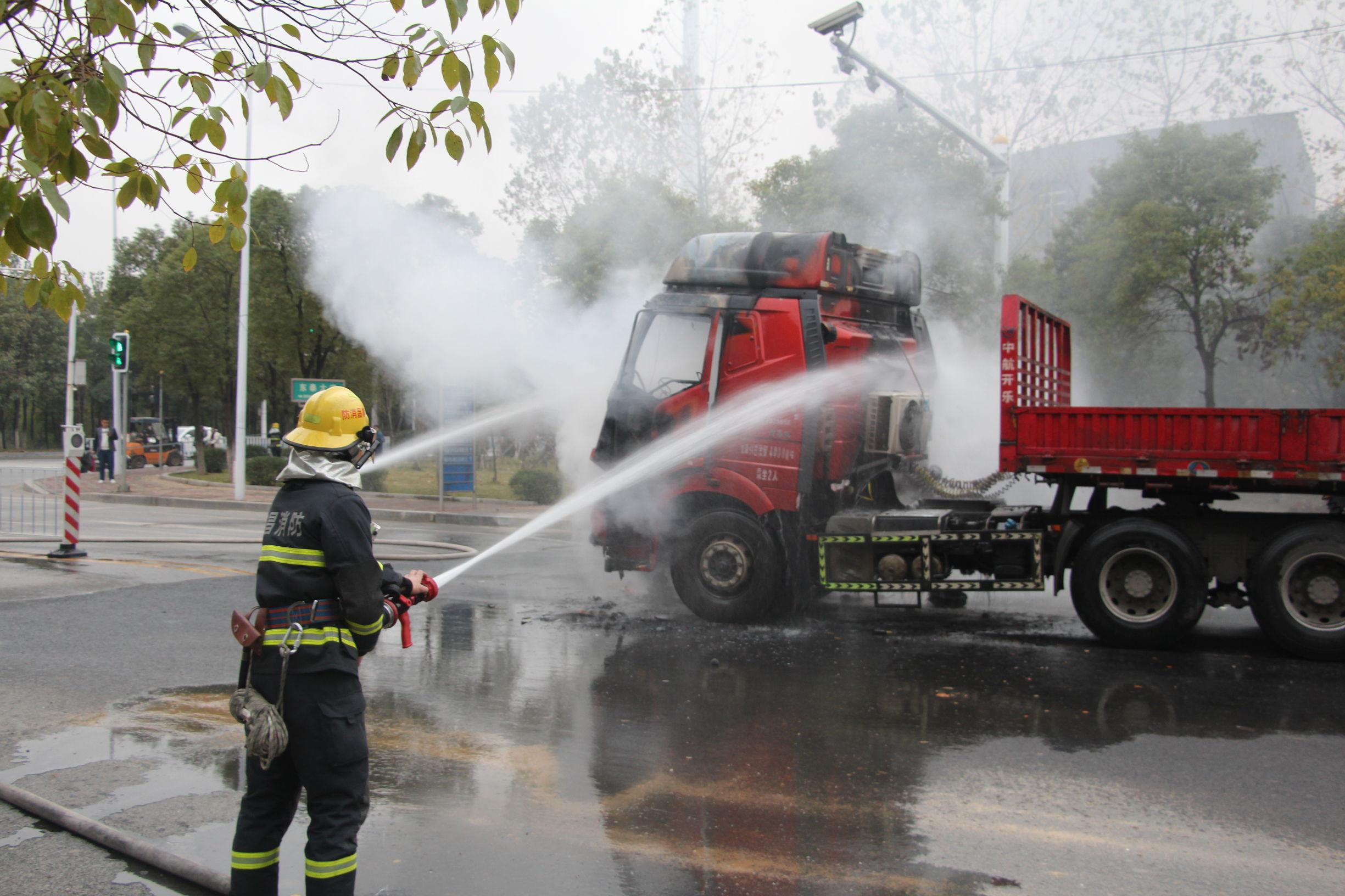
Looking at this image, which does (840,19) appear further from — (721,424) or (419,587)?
(419,587)

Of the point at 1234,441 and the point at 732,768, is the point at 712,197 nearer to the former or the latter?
the point at 1234,441

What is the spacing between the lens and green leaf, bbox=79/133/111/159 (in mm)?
3467

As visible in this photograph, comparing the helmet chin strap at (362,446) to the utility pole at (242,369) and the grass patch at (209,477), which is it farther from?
the grass patch at (209,477)

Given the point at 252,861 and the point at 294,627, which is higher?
the point at 294,627

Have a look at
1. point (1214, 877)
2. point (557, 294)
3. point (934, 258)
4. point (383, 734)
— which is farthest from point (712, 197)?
point (1214, 877)

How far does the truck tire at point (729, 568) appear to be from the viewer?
27.7 feet

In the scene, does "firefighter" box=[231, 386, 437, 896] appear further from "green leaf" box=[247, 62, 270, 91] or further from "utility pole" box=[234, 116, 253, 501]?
"utility pole" box=[234, 116, 253, 501]

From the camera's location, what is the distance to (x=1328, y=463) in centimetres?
698

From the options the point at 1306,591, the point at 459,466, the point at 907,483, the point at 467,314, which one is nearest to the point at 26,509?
the point at 459,466

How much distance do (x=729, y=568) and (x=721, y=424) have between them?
46.6 inches

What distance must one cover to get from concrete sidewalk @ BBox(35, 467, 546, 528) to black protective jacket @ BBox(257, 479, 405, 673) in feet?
47.0

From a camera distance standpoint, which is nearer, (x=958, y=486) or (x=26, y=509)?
(x=958, y=486)

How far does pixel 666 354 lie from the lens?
891 centimetres

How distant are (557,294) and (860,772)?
8.47 metres
